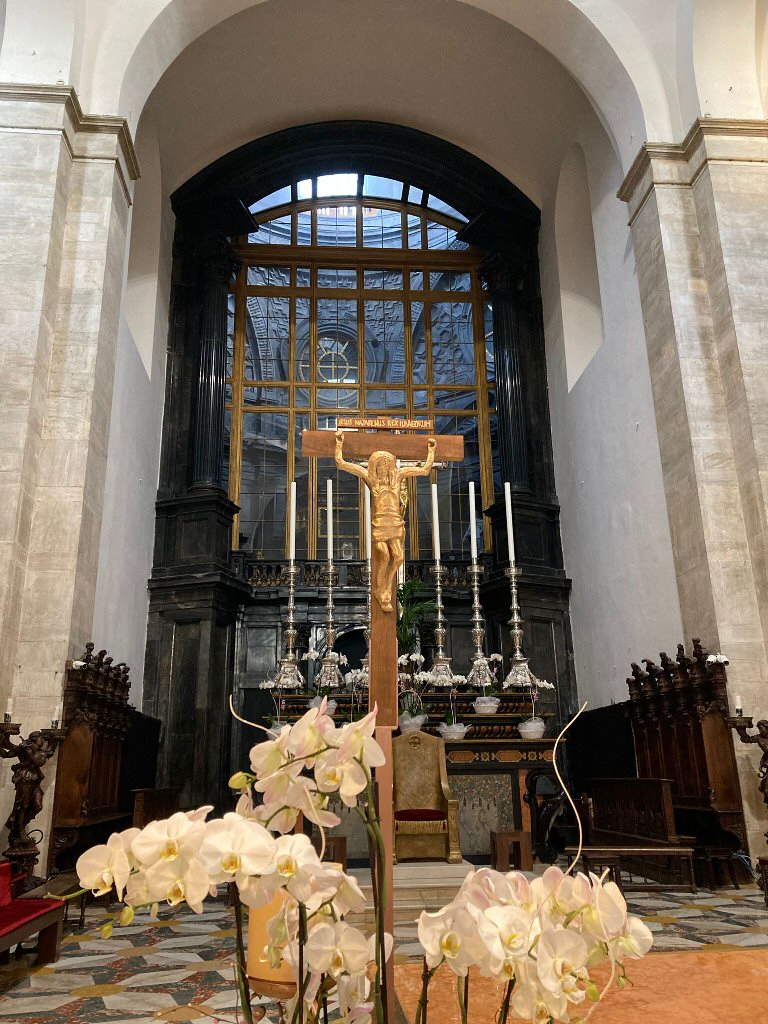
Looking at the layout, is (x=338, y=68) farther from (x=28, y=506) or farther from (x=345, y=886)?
(x=345, y=886)

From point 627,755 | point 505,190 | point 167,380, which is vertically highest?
point 505,190

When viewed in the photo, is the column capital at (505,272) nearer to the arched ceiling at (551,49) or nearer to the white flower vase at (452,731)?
the arched ceiling at (551,49)

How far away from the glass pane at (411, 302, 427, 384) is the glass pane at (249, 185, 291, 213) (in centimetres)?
254

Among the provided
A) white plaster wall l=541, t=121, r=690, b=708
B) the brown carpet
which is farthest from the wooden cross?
white plaster wall l=541, t=121, r=690, b=708

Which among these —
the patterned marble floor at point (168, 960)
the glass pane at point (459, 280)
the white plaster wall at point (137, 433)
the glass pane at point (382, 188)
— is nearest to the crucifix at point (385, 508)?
the patterned marble floor at point (168, 960)

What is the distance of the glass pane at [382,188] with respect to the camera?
Result: 1356 cm

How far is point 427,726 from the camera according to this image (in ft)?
25.7

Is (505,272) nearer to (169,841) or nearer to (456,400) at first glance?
(456,400)

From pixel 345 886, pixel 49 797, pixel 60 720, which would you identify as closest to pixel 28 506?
pixel 60 720

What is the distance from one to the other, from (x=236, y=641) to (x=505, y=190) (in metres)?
7.42

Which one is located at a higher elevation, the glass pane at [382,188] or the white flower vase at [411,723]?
the glass pane at [382,188]

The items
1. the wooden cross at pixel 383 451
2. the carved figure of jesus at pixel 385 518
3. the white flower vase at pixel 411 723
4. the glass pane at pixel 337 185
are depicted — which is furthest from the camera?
the glass pane at pixel 337 185

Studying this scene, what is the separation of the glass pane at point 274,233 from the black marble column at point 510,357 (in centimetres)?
303

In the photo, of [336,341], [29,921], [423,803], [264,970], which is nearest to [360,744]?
[264,970]
